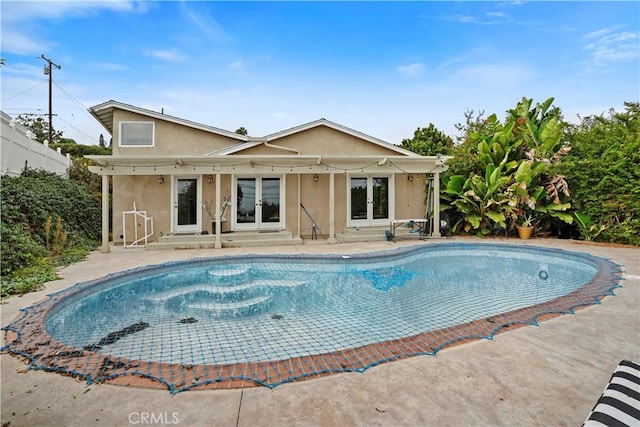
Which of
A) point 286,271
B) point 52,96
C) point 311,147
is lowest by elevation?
point 286,271

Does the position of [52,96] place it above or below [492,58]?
above

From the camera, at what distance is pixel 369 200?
12.7m

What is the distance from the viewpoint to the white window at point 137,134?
37.1 ft

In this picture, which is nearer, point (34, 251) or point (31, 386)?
point (31, 386)

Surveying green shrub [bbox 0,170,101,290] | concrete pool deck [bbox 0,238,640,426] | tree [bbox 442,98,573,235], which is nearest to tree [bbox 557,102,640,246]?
tree [bbox 442,98,573,235]

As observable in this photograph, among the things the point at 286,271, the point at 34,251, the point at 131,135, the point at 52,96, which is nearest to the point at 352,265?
the point at 286,271

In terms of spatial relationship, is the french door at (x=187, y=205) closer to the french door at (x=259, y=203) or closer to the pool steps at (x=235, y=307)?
the french door at (x=259, y=203)

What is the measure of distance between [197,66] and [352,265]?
11132mm

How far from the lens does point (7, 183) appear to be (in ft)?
29.1

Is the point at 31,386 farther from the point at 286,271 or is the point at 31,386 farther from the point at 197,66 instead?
the point at 197,66

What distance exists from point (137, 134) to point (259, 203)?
4.99m

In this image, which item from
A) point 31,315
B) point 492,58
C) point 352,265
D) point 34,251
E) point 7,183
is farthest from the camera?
point 492,58

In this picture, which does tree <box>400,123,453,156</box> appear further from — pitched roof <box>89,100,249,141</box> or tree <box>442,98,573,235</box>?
pitched roof <box>89,100,249,141</box>

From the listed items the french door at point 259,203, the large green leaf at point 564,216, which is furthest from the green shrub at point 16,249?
the large green leaf at point 564,216
